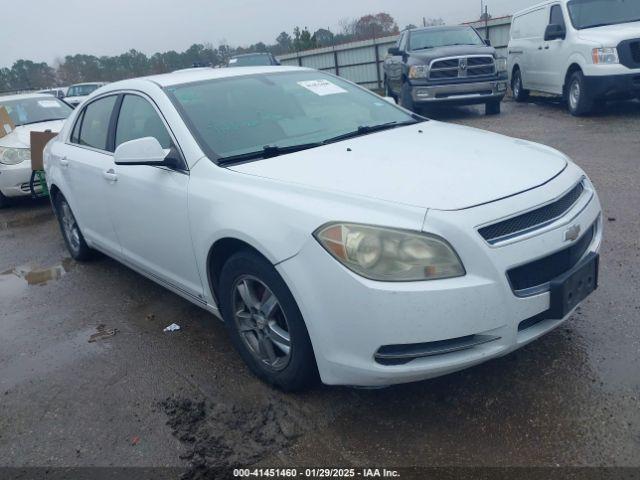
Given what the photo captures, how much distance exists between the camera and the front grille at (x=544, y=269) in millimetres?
2529

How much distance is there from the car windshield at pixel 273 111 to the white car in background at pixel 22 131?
17.4ft

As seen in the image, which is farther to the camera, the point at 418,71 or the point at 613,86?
the point at 418,71

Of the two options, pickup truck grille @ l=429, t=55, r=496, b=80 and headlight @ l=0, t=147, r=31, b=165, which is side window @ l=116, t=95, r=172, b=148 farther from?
pickup truck grille @ l=429, t=55, r=496, b=80

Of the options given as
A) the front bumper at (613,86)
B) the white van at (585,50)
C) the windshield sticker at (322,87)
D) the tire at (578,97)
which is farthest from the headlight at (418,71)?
the windshield sticker at (322,87)

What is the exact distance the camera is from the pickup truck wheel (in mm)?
13406

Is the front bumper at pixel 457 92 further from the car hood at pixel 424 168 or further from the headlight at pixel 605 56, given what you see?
the car hood at pixel 424 168

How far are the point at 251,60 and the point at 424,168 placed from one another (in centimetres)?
1516

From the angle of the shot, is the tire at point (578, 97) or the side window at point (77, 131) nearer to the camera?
the side window at point (77, 131)

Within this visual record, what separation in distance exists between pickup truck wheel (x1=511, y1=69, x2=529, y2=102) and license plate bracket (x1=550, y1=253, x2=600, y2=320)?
11.5 meters

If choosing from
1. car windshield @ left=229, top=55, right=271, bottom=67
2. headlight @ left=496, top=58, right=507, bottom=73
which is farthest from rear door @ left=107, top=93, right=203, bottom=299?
car windshield @ left=229, top=55, right=271, bottom=67

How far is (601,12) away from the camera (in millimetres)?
10234

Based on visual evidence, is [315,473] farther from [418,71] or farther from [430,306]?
[418,71]

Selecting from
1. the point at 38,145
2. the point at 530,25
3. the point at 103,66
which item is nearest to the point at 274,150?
the point at 38,145

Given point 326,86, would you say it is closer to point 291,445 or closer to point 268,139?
point 268,139
